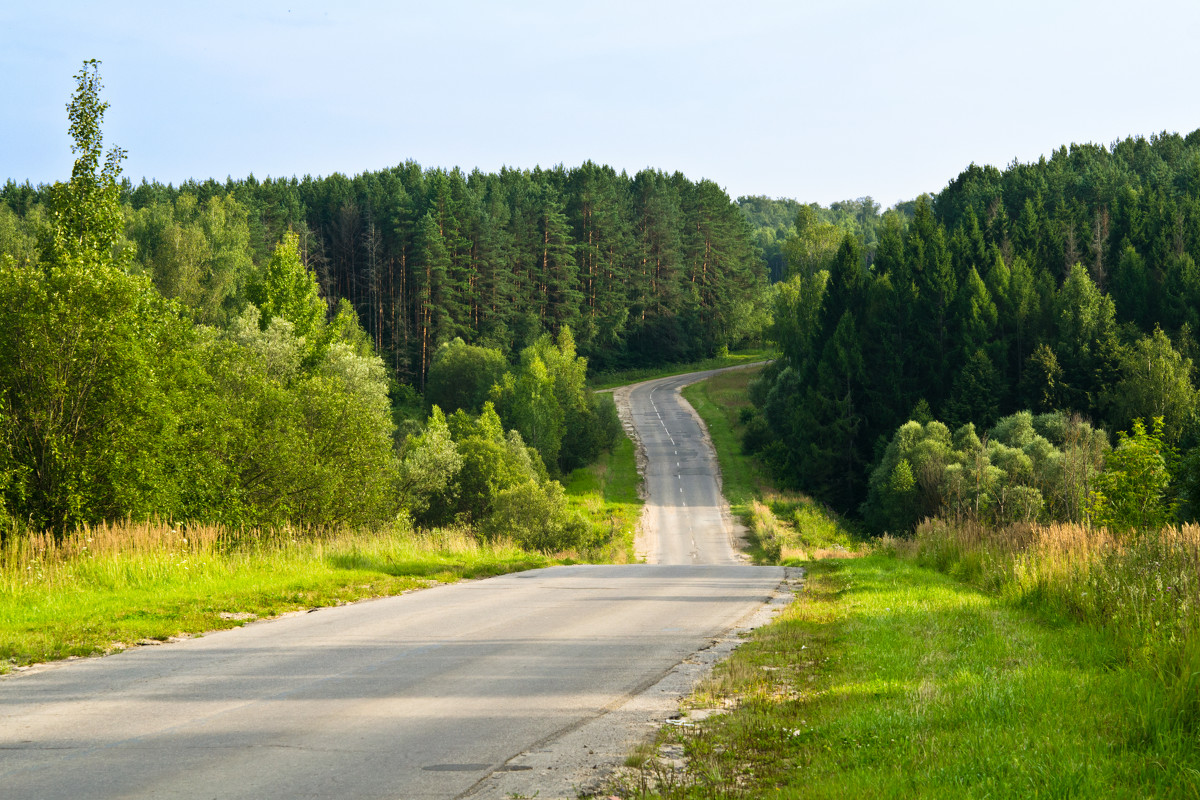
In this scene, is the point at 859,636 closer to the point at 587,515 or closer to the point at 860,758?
the point at 860,758

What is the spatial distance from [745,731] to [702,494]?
207 feet

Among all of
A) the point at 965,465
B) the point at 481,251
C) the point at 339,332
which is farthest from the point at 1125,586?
the point at 481,251

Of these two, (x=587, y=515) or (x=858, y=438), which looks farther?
(x=858, y=438)

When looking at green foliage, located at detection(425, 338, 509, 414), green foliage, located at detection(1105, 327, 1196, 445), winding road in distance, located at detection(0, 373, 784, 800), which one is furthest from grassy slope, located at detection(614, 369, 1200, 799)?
green foliage, located at detection(425, 338, 509, 414)

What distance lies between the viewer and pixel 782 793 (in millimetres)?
5754

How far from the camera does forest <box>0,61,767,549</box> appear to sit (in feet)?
66.9

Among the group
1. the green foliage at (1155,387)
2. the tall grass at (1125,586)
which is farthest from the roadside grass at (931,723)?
the green foliage at (1155,387)

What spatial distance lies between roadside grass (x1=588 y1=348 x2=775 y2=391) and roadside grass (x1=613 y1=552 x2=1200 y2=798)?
96870 millimetres

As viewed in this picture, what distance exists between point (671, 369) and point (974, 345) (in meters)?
46.7

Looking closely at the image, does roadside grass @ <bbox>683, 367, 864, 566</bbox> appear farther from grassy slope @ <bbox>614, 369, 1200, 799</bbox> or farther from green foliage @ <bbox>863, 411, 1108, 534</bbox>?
grassy slope @ <bbox>614, 369, 1200, 799</bbox>

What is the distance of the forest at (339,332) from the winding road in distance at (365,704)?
959 centimetres

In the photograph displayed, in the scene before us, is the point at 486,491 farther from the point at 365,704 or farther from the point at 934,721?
the point at 934,721

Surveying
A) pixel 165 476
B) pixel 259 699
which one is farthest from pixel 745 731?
pixel 165 476

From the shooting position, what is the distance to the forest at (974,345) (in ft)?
217
